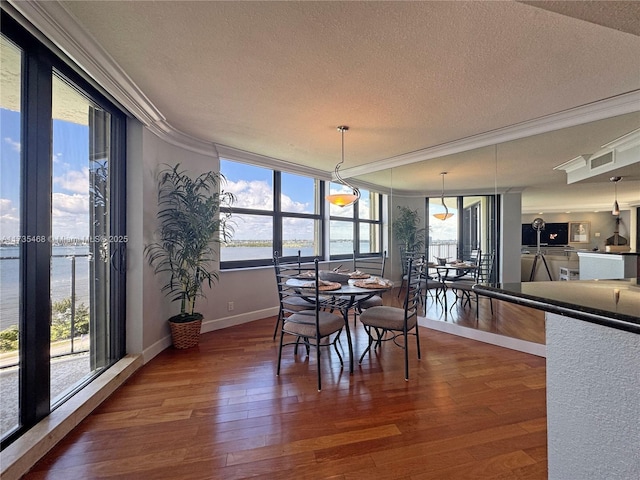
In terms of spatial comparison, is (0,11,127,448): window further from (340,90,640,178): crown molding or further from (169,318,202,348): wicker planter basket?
(340,90,640,178): crown molding

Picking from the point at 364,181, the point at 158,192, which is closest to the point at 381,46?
the point at 158,192

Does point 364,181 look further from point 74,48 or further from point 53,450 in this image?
point 53,450

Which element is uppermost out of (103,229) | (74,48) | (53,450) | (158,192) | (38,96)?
(74,48)

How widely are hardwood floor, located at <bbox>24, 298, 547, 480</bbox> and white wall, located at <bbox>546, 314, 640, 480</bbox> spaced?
0.72m

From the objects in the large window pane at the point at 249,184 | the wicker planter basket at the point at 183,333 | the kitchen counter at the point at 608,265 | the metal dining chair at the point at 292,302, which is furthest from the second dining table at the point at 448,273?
the wicker planter basket at the point at 183,333

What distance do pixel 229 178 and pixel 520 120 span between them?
3.57 m

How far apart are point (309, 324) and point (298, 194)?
2.87 m

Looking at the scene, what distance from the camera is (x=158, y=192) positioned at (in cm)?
292

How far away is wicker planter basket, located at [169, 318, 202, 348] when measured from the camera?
9.71 feet

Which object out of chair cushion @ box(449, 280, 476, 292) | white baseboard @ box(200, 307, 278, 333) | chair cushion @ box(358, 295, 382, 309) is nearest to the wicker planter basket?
white baseboard @ box(200, 307, 278, 333)

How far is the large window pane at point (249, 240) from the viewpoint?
399 centimetres

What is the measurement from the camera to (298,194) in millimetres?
4820

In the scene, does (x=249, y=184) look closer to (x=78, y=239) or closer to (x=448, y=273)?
(x=78, y=239)

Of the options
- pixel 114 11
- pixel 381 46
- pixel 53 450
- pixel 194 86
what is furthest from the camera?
pixel 194 86
